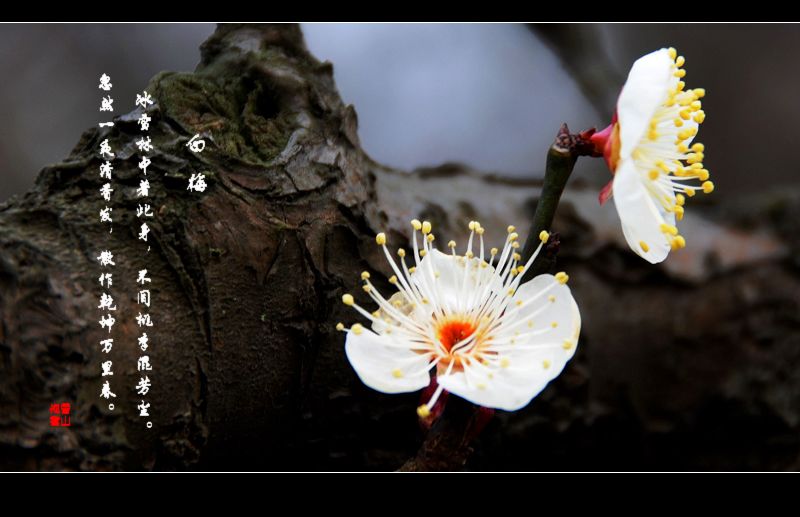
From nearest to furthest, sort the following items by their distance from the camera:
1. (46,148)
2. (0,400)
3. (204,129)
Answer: (0,400) → (204,129) → (46,148)

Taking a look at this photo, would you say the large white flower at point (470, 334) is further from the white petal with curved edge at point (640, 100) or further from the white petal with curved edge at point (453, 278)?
the white petal with curved edge at point (640, 100)

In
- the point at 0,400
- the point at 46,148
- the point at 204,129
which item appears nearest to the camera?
the point at 0,400


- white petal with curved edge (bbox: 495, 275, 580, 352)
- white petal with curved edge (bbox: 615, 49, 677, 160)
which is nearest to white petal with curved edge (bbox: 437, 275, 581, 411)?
white petal with curved edge (bbox: 495, 275, 580, 352)

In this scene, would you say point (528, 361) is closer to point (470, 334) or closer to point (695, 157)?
point (470, 334)

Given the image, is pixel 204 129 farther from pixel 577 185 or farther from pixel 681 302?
pixel 681 302

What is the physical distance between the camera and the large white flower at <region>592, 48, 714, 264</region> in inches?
23.3

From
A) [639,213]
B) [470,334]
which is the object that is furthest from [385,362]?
[639,213]

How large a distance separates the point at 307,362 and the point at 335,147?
0.76 feet

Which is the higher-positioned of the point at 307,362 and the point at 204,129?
the point at 204,129

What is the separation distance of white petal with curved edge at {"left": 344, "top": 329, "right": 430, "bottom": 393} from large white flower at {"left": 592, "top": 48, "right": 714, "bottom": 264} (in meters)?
0.22

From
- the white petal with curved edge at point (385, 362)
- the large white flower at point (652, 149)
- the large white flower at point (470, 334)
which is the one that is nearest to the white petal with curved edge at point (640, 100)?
the large white flower at point (652, 149)

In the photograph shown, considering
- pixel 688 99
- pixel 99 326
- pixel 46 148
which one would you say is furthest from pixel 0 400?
pixel 688 99

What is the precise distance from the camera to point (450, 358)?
645 mm

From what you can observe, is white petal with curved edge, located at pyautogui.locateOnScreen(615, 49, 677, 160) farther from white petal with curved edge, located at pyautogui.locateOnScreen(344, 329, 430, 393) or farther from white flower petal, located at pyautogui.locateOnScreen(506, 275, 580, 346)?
white petal with curved edge, located at pyautogui.locateOnScreen(344, 329, 430, 393)
